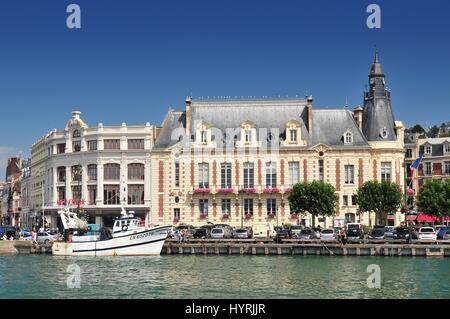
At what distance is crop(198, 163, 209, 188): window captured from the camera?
9025cm

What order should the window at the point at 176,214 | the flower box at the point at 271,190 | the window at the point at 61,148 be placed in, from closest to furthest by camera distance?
the flower box at the point at 271,190
the window at the point at 176,214
the window at the point at 61,148

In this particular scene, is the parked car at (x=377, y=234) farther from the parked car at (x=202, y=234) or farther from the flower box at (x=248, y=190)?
the flower box at (x=248, y=190)

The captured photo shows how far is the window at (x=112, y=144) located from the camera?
92688 mm

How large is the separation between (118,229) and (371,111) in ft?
140

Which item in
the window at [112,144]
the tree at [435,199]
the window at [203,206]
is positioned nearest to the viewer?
the tree at [435,199]

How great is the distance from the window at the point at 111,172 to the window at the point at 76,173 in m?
3.68

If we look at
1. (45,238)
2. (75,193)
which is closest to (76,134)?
(75,193)

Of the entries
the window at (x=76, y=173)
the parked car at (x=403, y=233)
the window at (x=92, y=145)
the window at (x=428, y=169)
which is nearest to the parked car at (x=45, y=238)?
the window at (x=76, y=173)

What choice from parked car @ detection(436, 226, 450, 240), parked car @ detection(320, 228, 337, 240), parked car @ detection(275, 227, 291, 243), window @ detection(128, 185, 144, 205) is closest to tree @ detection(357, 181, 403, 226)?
parked car @ detection(436, 226, 450, 240)

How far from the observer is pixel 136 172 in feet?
302

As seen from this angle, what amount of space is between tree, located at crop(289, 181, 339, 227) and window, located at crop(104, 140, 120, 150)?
2485 centimetres

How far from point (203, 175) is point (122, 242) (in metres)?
27.3

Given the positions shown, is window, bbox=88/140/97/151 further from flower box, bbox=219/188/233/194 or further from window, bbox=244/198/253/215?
window, bbox=244/198/253/215

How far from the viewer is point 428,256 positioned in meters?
60.6
